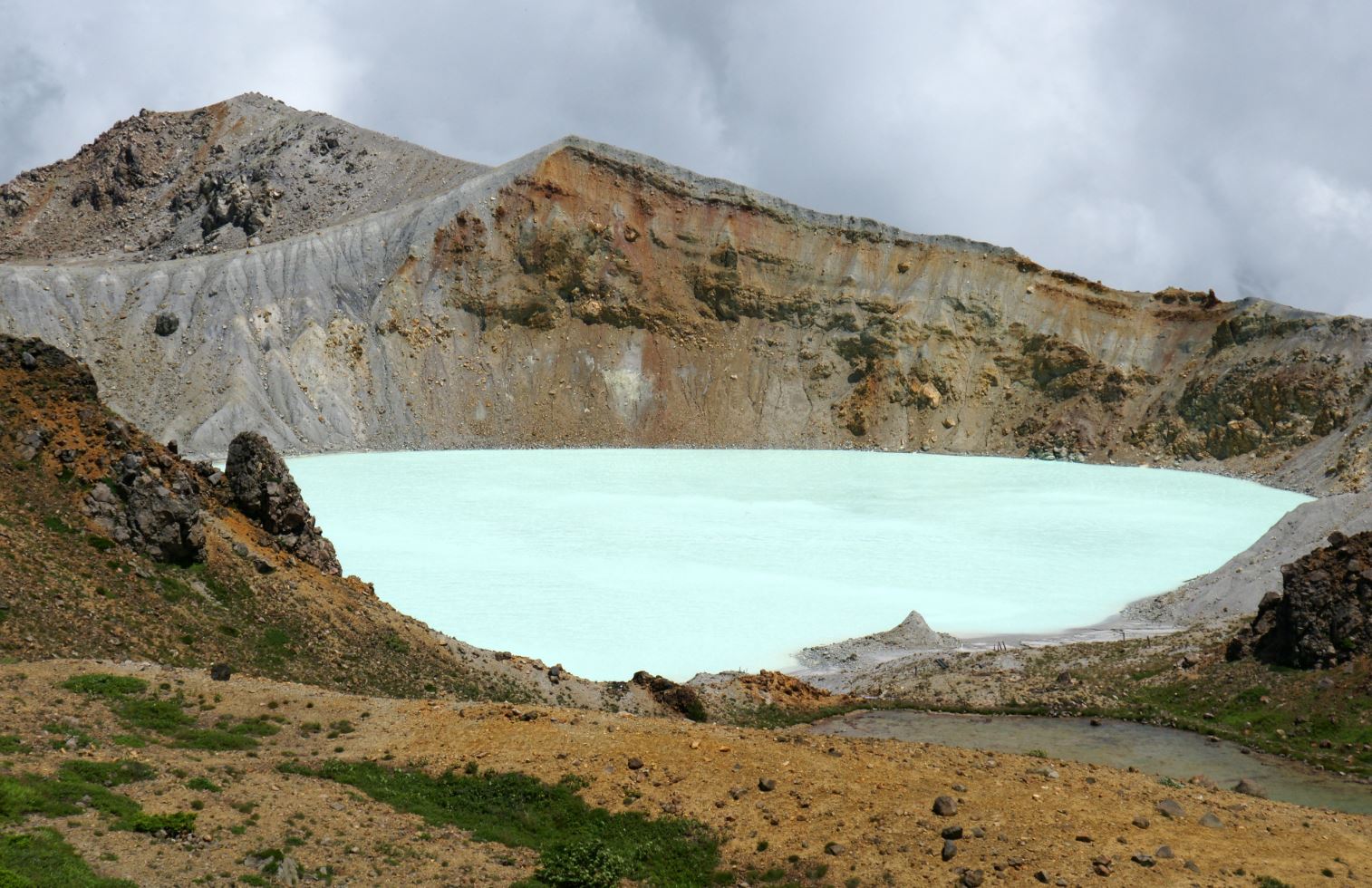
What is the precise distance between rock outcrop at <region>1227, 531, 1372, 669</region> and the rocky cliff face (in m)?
57.0

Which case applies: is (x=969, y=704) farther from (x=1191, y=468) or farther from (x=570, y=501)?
(x=1191, y=468)

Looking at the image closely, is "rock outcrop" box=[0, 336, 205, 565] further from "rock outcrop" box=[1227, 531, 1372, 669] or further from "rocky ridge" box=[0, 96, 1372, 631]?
"rocky ridge" box=[0, 96, 1372, 631]

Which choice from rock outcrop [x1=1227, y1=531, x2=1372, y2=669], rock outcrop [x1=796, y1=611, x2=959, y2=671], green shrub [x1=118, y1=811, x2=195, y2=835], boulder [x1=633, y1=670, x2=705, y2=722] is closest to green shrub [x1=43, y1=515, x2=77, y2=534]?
green shrub [x1=118, y1=811, x2=195, y2=835]

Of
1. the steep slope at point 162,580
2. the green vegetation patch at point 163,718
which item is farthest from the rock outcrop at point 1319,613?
the green vegetation patch at point 163,718

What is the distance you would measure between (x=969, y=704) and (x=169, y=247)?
107904mm

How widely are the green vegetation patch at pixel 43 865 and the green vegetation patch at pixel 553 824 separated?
382cm

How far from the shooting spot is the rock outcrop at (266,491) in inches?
934

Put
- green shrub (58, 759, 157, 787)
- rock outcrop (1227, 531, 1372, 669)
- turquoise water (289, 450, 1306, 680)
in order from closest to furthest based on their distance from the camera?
green shrub (58, 759, 157, 787) → rock outcrop (1227, 531, 1372, 669) → turquoise water (289, 450, 1306, 680)

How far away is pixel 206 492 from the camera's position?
77.2 feet

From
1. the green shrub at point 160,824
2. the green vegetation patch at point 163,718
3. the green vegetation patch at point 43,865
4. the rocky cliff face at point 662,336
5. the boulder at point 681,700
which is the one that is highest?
the rocky cliff face at point 662,336

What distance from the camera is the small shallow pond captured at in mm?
19078

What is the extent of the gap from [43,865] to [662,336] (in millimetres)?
89509

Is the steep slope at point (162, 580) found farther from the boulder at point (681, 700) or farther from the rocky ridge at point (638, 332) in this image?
the rocky ridge at point (638, 332)

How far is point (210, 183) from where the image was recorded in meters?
114
